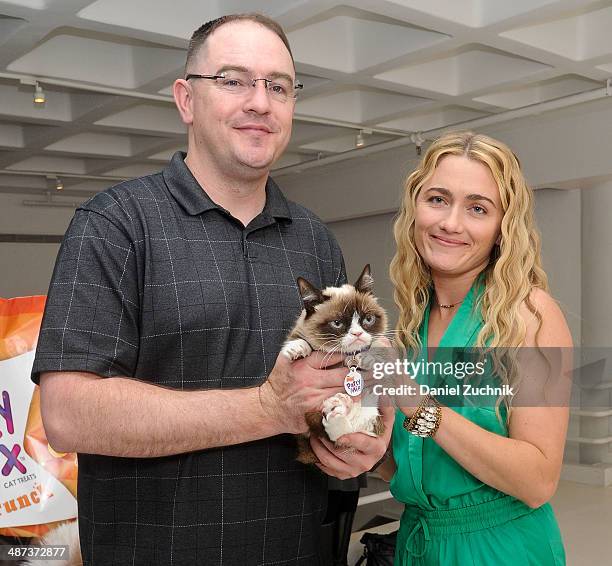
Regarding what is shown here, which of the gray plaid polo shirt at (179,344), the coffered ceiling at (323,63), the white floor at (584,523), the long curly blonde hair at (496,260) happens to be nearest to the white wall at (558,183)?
the coffered ceiling at (323,63)

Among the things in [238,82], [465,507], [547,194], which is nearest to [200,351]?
[238,82]

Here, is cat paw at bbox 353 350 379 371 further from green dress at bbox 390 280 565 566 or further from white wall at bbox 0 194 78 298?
white wall at bbox 0 194 78 298

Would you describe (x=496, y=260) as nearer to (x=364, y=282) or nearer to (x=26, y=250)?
(x=364, y=282)

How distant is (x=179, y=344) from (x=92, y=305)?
0.61 feet

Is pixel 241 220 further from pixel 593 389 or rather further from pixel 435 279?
pixel 593 389

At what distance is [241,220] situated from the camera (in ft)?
4.85

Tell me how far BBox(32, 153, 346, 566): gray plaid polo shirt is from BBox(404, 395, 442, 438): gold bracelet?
0.78 ft

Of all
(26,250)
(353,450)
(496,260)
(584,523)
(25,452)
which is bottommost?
(584,523)

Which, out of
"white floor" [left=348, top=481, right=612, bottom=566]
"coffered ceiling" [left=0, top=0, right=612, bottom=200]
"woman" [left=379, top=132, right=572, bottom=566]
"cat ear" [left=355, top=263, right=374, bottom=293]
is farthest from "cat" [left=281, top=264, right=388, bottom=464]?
"coffered ceiling" [left=0, top=0, right=612, bottom=200]

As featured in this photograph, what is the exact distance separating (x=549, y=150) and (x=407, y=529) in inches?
223

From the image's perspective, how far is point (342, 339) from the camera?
1.23m

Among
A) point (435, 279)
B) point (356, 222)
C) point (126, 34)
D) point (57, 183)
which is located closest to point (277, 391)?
point (435, 279)

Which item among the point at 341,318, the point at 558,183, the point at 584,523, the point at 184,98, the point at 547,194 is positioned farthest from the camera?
the point at 547,194

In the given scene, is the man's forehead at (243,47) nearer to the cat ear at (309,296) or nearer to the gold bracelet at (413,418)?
the cat ear at (309,296)
